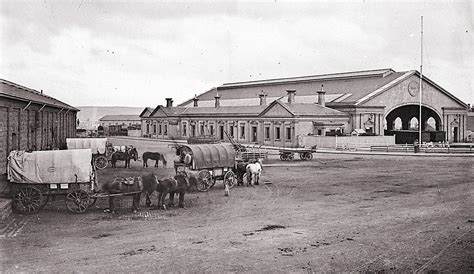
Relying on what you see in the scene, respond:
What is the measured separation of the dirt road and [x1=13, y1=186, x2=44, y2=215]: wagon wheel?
398 mm

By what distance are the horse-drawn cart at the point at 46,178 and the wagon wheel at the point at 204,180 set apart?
20.6ft

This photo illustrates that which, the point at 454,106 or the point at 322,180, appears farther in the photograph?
the point at 454,106

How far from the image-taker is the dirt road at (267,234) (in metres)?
11.3

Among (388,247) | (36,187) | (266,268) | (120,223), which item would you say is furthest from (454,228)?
(36,187)

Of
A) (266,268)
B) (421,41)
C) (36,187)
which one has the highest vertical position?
(421,41)

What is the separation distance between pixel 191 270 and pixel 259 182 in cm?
1540

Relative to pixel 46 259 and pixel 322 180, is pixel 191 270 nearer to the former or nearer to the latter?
pixel 46 259

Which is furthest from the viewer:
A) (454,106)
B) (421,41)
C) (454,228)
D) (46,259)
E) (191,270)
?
(454,106)

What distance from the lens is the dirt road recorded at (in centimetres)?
1129

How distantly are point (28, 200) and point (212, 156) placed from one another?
8.78 m

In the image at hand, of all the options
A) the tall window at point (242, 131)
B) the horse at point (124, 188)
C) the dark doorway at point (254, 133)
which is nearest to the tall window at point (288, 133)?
the dark doorway at point (254, 133)

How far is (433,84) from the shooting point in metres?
62.4

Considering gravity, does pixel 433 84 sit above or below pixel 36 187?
above

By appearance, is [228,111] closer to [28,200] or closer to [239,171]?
[239,171]
